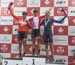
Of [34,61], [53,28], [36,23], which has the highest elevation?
[36,23]

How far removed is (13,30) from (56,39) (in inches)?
35.0

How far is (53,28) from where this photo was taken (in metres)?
5.90

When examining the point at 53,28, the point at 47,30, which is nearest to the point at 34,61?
the point at 47,30

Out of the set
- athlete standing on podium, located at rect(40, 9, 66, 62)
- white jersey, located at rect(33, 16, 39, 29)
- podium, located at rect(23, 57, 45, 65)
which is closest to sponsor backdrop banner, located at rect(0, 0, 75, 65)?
athlete standing on podium, located at rect(40, 9, 66, 62)

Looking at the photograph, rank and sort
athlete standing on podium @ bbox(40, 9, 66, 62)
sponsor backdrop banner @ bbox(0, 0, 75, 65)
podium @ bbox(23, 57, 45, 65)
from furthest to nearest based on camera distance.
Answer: sponsor backdrop banner @ bbox(0, 0, 75, 65) < athlete standing on podium @ bbox(40, 9, 66, 62) < podium @ bbox(23, 57, 45, 65)

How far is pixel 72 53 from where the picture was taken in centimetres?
581

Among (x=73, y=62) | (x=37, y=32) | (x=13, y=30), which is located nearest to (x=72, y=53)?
(x=73, y=62)

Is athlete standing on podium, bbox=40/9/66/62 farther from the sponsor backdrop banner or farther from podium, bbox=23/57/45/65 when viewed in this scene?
podium, bbox=23/57/45/65

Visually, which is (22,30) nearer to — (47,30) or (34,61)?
(47,30)

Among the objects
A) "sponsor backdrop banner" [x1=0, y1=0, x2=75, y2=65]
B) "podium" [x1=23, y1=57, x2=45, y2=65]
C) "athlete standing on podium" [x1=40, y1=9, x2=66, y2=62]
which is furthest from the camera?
"sponsor backdrop banner" [x1=0, y1=0, x2=75, y2=65]

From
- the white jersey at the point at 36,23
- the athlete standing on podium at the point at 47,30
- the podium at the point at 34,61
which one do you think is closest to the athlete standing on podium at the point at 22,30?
the white jersey at the point at 36,23

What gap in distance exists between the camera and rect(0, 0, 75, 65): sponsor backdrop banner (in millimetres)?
5848

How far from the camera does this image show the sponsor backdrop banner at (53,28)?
5848mm

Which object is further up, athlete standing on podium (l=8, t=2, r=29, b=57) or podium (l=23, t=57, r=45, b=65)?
athlete standing on podium (l=8, t=2, r=29, b=57)
